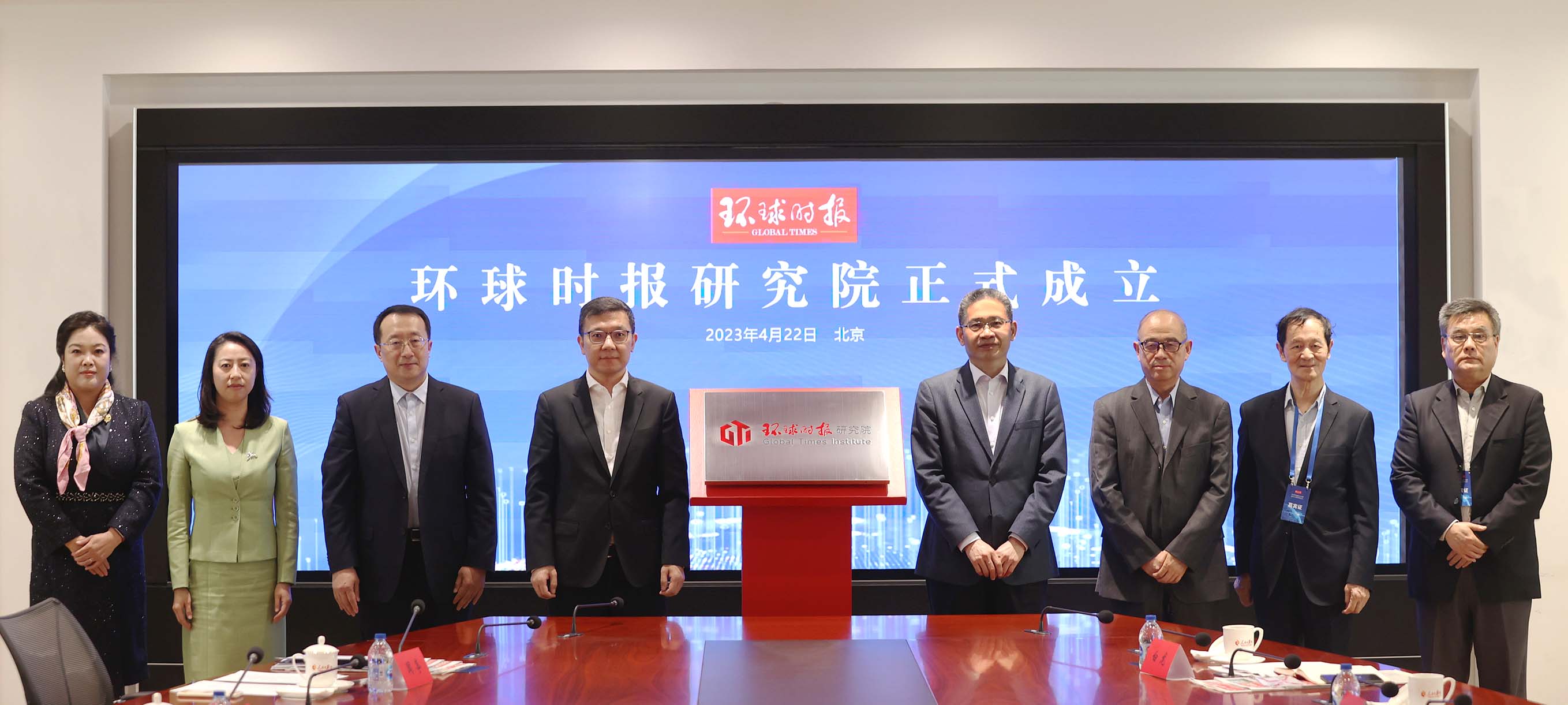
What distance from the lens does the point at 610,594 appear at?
12.4 ft

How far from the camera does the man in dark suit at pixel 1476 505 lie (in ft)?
12.4

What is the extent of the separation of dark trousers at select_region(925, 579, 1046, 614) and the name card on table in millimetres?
1151

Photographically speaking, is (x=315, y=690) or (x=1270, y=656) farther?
(x=1270, y=656)

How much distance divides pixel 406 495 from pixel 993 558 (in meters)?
2.07

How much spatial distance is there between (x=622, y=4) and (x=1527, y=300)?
4.48 meters

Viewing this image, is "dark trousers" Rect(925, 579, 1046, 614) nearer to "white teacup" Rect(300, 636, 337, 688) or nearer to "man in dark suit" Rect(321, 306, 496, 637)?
"man in dark suit" Rect(321, 306, 496, 637)

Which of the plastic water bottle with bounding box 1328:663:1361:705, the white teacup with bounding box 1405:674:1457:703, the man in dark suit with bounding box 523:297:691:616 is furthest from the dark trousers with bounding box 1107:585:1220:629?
the man in dark suit with bounding box 523:297:691:616

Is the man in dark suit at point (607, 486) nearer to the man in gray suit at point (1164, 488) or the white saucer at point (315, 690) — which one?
the white saucer at point (315, 690)

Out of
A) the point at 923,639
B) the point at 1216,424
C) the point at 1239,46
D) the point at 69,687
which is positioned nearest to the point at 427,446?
the point at 69,687

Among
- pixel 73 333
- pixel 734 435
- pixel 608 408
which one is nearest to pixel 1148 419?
pixel 734 435

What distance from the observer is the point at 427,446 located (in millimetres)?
3918

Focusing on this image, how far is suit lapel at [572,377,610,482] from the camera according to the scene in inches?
148

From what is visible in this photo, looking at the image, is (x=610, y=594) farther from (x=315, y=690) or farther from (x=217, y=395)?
(x=217, y=395)

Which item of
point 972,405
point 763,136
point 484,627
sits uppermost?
point 763,136
